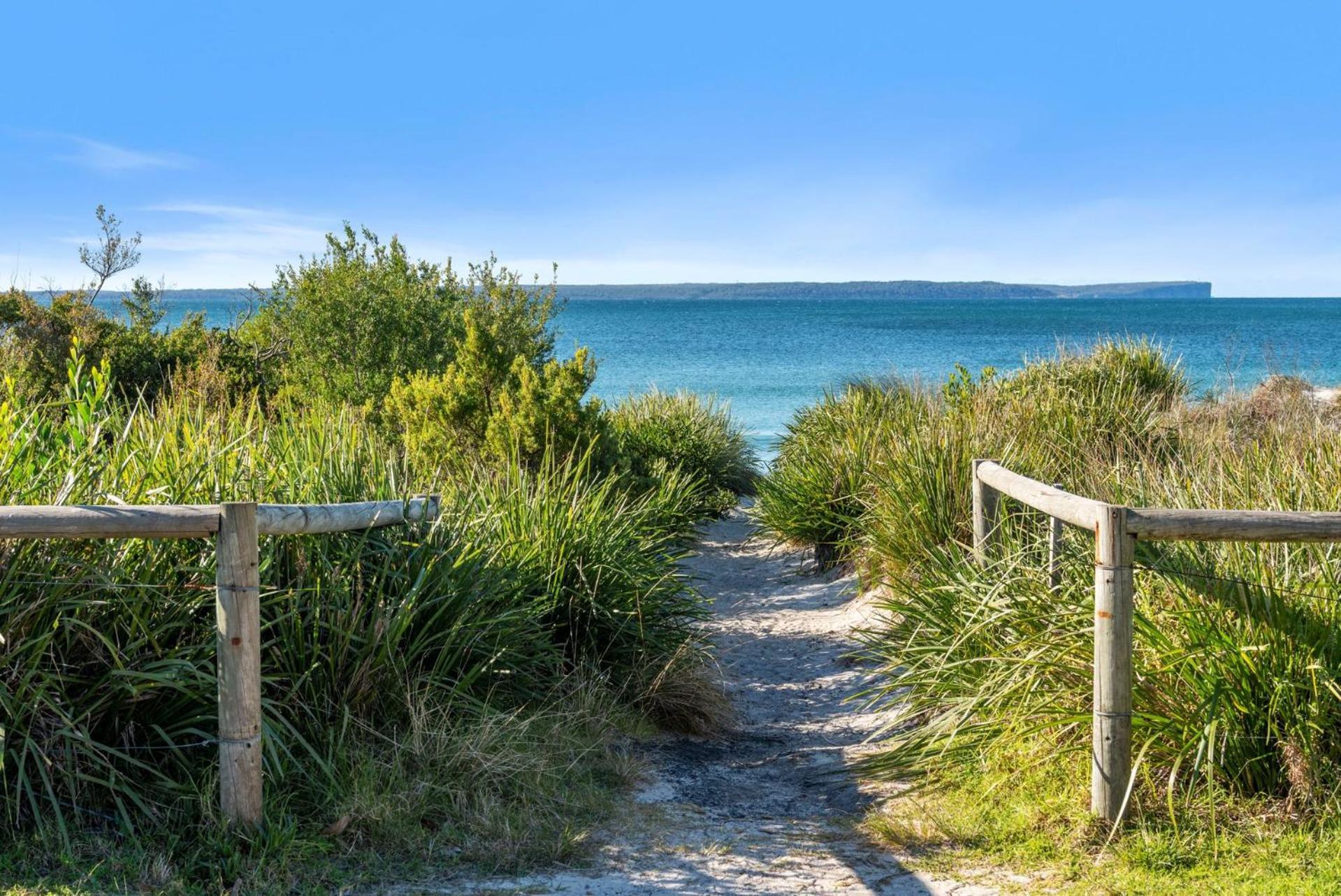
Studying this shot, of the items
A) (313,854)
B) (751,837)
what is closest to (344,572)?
(313,854)

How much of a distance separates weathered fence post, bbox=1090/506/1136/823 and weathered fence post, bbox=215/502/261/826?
128 inches

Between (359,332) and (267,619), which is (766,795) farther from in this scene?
(359,332)

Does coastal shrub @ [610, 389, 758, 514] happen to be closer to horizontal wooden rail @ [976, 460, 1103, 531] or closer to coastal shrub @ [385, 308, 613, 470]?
coastal shrub @ [385, 308, 613, 470]

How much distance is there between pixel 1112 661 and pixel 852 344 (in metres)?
72.9

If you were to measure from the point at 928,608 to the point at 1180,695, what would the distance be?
6.31 ft

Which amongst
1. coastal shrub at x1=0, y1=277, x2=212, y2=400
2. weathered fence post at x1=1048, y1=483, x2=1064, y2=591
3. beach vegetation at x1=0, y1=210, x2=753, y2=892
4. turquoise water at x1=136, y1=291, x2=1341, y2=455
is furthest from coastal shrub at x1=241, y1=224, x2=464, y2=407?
weathered fence post at x1=1048, y1=483, x2=1064, y2=591

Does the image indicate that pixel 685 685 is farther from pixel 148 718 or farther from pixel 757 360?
pixel 757 360

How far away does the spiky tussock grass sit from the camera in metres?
4.34

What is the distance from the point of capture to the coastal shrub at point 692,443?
14.0 meters

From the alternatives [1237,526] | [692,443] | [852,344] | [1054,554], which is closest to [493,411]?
[692,443]

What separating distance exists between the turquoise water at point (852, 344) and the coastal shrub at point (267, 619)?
31.2 feet

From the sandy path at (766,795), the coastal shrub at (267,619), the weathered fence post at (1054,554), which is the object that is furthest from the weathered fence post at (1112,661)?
the coastal shrub at (267,619)

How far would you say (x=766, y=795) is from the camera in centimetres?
550

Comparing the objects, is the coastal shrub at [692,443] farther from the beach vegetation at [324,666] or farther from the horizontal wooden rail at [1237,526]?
the horizontal wooden rail at [1237,526]
